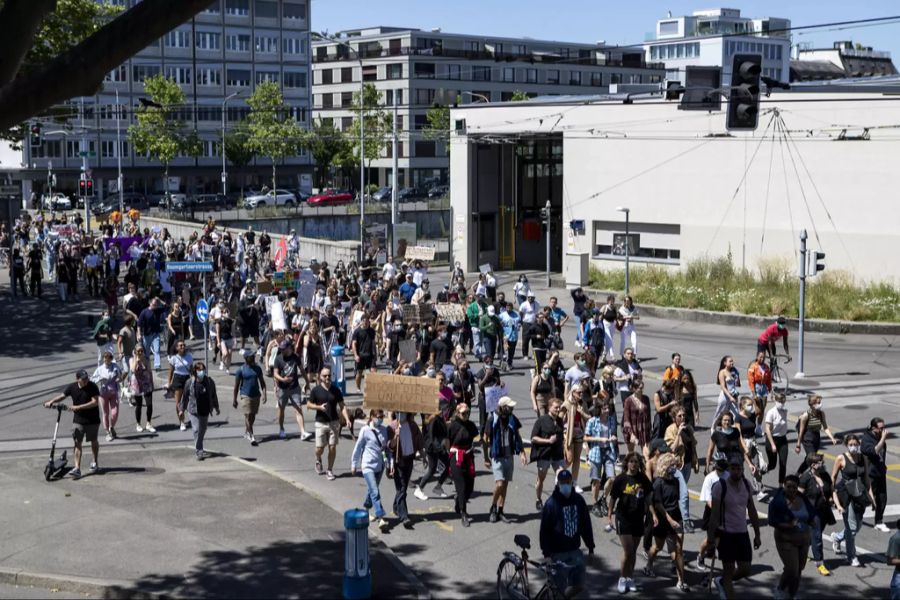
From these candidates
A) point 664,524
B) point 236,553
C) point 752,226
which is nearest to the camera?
point 664,524

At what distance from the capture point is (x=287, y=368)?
19203mm

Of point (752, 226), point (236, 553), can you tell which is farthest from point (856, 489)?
point (752, 226)

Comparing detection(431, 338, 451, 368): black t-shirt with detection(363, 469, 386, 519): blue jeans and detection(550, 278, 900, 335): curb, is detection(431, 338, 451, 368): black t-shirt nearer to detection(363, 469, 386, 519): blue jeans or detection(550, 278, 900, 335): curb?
detection(363, 469, 386, 519): blue jeans

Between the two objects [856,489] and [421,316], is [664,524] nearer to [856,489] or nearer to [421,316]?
[856,489]

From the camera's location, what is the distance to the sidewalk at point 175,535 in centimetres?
1208

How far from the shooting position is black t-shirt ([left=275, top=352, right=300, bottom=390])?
19078mm

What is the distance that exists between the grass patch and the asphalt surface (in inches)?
51.1

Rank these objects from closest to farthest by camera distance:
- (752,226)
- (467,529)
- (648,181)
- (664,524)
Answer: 1. (664,524)
2. (467,529)
3. (752,226)
4. (648,181)

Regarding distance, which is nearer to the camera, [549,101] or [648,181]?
[648,181]

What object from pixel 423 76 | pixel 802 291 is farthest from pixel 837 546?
pixel 423 76

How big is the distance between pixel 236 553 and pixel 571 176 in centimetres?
3295

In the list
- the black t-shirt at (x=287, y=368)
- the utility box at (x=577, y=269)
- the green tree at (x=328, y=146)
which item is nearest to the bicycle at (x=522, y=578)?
the black t-shirt at (x=287, y=368)

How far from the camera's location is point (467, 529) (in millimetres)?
14234

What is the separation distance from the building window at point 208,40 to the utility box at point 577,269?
65.2m
